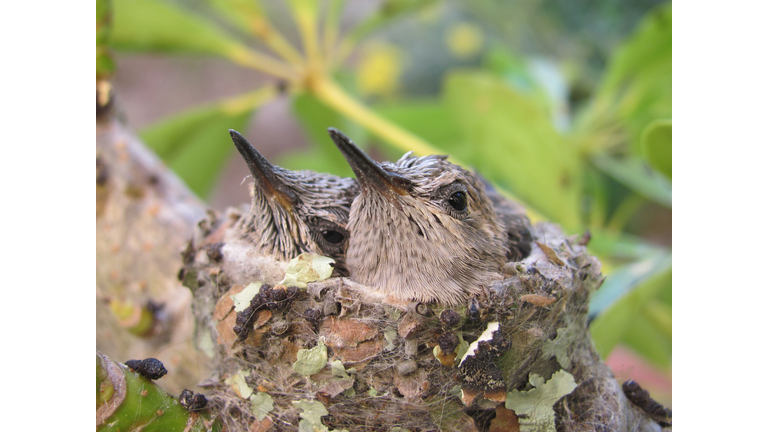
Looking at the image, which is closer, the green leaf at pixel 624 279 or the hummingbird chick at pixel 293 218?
the hummingbird chick at pixel 293 218

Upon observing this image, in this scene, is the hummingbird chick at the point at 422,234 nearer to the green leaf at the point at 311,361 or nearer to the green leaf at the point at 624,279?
the green leaf at the point at 311,361

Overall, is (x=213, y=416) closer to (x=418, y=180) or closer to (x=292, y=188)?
(x=292, y=188)

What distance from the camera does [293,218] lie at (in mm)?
910

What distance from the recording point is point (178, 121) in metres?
1.64

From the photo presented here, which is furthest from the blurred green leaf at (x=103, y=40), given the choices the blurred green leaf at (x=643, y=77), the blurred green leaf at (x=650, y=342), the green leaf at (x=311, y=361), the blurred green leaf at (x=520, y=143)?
the blurred green leaf at (x=650, y=342)

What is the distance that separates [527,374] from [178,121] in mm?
1353

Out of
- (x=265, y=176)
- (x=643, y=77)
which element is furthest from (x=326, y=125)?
(x=265, y=176)

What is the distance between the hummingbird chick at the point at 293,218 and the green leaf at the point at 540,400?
1.21ft

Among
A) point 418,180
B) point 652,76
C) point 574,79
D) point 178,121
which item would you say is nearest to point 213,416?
point 418,180

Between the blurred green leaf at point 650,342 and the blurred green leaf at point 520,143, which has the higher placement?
the blurred green leaf at point 520,143

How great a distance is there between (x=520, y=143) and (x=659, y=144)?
683 millimetres

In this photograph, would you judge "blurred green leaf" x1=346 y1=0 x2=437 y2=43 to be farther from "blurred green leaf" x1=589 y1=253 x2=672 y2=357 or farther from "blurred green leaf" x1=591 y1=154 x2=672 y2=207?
"blurred green leaf" x1=589 y1=253 x2=672 y2=357

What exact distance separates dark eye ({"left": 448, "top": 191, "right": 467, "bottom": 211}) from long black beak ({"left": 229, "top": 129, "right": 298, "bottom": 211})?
0.28 meters

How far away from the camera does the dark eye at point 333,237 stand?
96 cm
